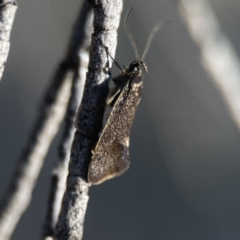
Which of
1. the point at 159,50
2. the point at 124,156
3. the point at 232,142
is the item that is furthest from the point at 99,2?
the point at 232,142

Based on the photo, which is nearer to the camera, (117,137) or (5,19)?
(5,19)

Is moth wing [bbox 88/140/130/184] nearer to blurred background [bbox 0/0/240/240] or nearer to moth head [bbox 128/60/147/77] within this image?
moth head [bbox 128/60/147/77]

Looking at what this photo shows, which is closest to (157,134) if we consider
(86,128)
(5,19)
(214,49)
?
(214,49)

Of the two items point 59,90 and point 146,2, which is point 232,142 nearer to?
point 146,2

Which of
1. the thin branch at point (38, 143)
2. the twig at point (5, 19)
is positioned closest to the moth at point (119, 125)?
the thin branch at point (38, 143)

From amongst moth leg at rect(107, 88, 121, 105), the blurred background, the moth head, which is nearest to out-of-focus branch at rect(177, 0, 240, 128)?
the blurred background

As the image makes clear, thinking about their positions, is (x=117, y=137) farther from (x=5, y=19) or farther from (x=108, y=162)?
(x=5, y=19)
